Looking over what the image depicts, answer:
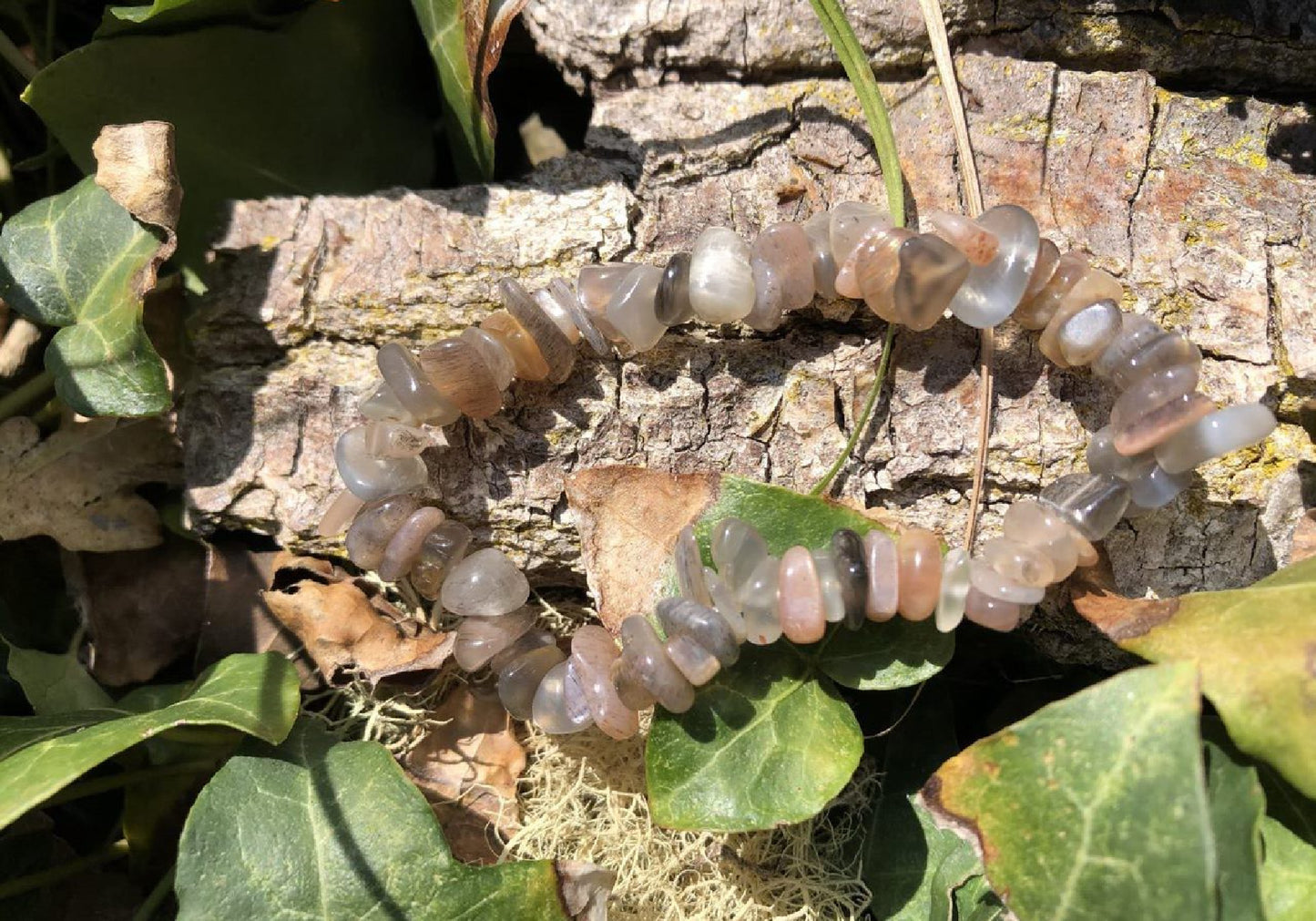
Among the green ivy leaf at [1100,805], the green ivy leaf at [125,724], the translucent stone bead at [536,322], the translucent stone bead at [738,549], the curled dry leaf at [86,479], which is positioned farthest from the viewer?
the curled dry leaf at [86,479]

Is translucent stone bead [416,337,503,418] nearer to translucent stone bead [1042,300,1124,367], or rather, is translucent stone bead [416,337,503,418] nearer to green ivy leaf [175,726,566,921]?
green ivy leaf [175,726,566,921]

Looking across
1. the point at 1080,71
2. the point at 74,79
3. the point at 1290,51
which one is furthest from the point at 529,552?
the point at 1290,51

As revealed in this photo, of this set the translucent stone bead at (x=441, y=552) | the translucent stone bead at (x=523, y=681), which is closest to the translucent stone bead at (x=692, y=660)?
the translucent stone bead at (x=523, y=681)

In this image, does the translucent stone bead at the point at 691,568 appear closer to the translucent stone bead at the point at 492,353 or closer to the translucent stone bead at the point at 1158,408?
the translucent stone bead at the point at 492,353

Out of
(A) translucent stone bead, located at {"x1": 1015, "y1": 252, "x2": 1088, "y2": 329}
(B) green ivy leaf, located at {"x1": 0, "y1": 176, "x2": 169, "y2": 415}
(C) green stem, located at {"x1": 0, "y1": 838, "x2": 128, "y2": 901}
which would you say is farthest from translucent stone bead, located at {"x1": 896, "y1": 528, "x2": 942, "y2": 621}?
(C) green stem, located at {"x1": 0, "y1": 838, "x2": 128, "y2": 901}

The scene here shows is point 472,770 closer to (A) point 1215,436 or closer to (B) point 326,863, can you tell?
(B) point 326,863
